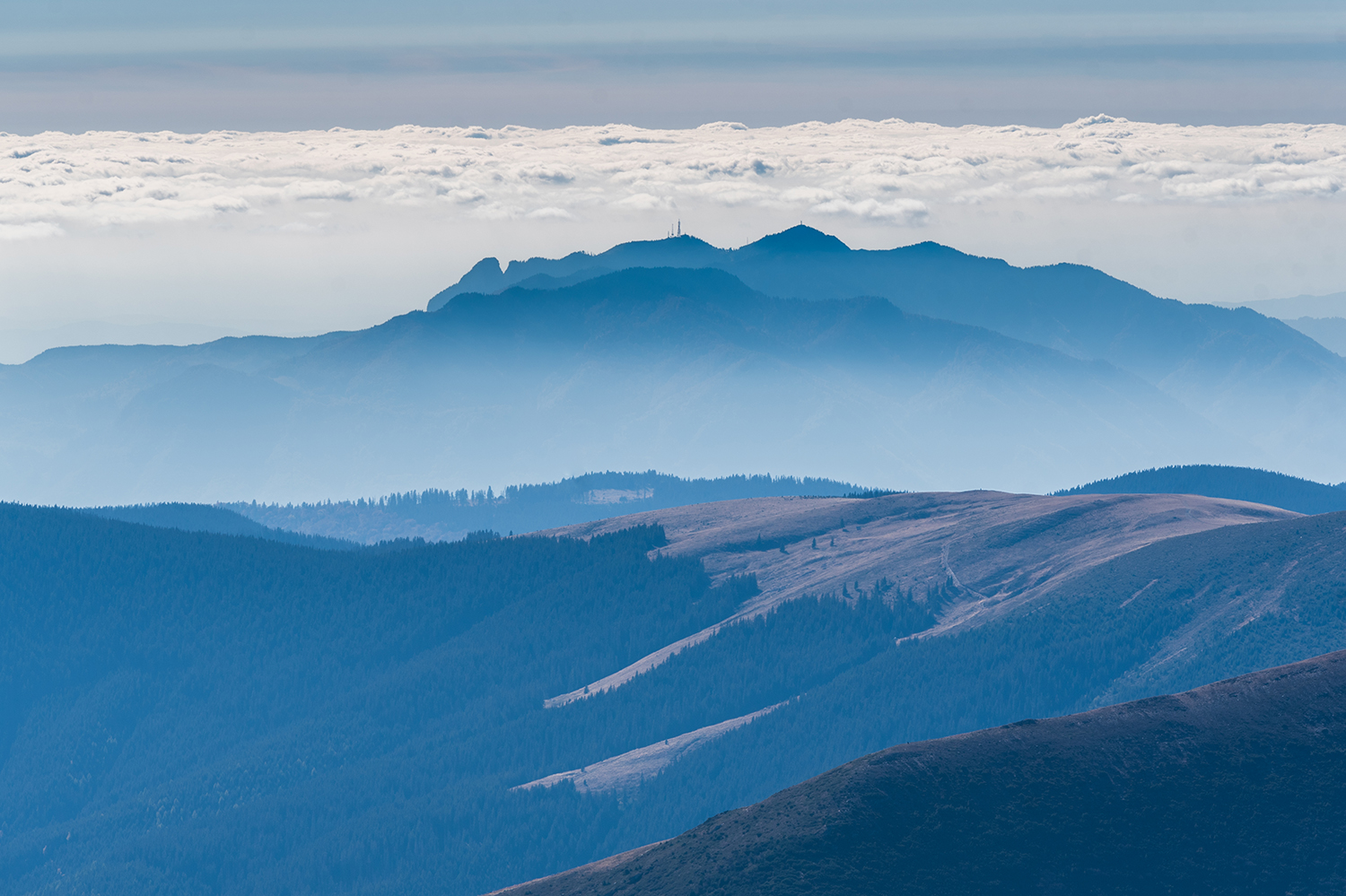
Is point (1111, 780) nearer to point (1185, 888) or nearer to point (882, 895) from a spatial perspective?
point (1185, 888)

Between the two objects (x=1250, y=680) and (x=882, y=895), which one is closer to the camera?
(x=882, y=895)

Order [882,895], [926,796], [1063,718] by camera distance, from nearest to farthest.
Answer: [882,895] → [926,796] → [1063,718]

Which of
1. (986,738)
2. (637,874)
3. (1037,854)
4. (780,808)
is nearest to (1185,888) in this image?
(1037,854)

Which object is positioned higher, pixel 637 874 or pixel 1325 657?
pixel 1325 657

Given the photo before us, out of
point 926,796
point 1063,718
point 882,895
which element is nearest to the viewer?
point 882,895

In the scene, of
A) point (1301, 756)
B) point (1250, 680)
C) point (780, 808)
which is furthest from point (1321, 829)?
A: point (780, 808)

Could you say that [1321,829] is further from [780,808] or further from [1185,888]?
[780,808]

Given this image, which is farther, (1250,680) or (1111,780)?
(1250,680)
